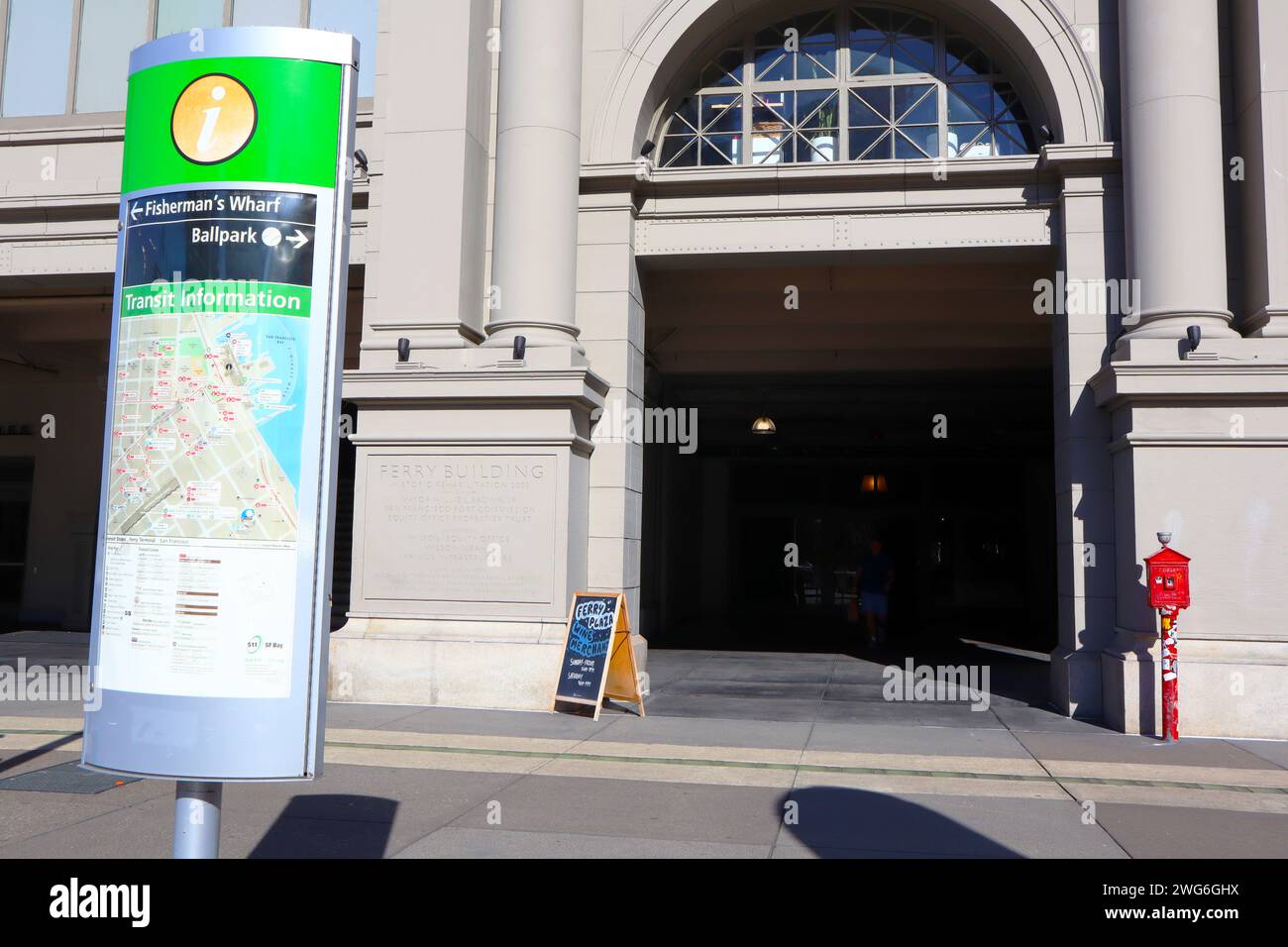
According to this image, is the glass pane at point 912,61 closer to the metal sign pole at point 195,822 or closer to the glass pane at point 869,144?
the glass pane at point 869,144

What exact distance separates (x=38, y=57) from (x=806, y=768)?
14.5 m

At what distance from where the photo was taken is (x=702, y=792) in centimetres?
715

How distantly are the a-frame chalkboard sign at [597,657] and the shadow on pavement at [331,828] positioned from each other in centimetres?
369

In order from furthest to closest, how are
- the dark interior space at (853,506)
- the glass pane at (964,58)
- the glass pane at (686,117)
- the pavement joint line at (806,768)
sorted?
the dark interior space at (853,506), the glass pane at (686,117), the glass pane at (964,58), the pavement joint line at (806,768)

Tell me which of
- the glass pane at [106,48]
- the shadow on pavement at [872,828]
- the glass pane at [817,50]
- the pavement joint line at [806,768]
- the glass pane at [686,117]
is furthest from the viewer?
the glass pane at [106,48]

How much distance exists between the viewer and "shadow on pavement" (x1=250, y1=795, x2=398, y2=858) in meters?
5.64

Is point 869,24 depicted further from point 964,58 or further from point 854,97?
point 964,58

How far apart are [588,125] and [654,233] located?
150 cm

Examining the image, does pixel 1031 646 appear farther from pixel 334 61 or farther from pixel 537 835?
pixel 334 61

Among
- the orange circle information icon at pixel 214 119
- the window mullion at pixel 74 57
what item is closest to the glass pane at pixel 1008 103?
the orange circle information icon at pixel 214 119

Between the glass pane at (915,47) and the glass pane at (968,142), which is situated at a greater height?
the glass pane at (915,47)

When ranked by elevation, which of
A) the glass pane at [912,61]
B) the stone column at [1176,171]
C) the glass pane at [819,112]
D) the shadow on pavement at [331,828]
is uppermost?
the glass pane at [912,61]

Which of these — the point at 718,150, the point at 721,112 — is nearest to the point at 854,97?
the point at 721,112

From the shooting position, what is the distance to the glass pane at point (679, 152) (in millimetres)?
13266
